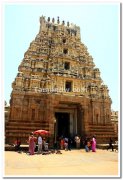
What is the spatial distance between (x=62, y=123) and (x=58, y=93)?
4.92m

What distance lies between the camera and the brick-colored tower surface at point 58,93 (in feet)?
64.9

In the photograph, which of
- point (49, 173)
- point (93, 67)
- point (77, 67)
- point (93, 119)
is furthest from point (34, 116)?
point (49, 173)

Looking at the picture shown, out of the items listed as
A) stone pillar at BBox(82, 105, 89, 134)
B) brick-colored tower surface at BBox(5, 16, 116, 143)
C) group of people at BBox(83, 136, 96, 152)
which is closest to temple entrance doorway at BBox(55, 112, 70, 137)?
brick-colored tower surface at BBox(5, 16, 116, 143)

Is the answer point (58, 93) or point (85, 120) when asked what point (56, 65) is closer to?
point (58, 93)

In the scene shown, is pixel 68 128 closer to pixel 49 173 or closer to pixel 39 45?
pixel 39 45

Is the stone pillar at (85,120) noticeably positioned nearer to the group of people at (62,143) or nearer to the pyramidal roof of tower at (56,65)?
the group of people at (62,143)

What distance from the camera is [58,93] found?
20.8m

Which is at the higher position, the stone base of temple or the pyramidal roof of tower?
the pyramidal roof of tower

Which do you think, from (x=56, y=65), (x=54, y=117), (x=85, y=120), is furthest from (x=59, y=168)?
(x=56, y=65)

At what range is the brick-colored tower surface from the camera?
64.9ft

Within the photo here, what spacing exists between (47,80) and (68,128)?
6039 millimetres

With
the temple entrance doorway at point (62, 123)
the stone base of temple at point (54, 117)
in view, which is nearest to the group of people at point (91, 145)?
the stone base of temple at point (54, 117)

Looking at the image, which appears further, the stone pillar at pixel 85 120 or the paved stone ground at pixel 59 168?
the stone pillar at pixel 85 120

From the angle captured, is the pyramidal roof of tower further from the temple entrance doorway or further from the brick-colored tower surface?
the temple entrance doorway
